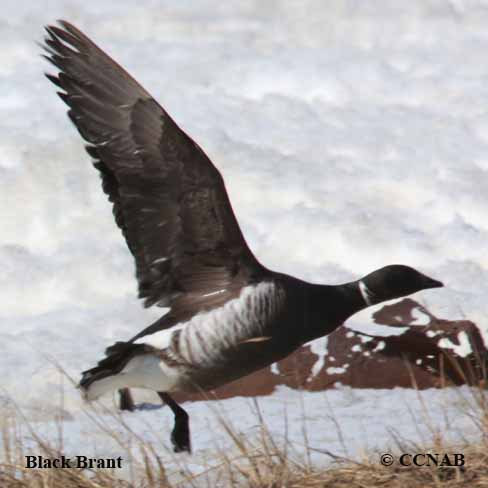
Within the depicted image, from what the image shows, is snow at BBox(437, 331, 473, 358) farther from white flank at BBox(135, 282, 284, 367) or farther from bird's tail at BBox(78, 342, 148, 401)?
bird's tail at BBox(78, 342, 148, 401)

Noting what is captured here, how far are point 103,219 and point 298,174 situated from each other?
1103 millimetres

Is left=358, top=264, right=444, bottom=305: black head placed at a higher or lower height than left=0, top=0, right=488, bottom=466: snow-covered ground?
lower

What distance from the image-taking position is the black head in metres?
5.01

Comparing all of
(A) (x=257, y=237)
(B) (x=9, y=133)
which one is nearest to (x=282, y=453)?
(A) (x=257, y=237)

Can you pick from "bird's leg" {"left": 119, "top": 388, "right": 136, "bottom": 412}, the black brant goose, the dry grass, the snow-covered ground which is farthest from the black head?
"bird's leg" {"left": 119, "top": 388, "right": 136, "bottom": 412}

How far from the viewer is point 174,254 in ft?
16.1

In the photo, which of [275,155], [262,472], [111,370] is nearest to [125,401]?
[111,370]

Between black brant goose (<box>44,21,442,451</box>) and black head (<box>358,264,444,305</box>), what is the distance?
0.17m

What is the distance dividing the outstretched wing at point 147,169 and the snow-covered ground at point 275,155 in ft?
2.11

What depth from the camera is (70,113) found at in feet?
16.0

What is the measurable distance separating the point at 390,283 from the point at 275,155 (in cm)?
301

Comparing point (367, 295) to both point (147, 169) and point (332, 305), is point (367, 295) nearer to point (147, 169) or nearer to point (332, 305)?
point (332, 305)

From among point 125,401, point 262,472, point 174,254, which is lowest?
point 262,472

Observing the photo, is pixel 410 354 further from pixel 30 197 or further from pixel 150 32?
pixel 150 32
